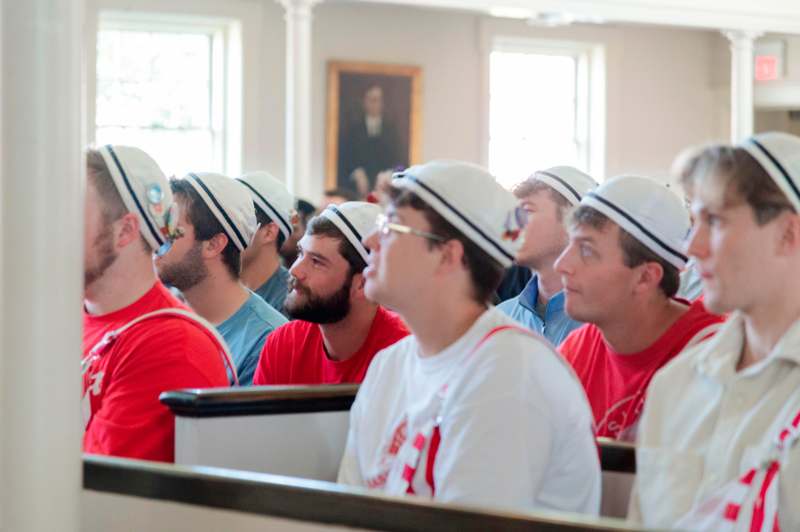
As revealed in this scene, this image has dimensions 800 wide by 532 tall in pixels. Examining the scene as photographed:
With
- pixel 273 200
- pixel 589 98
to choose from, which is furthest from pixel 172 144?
pixel 273 200

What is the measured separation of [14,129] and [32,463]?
66cm

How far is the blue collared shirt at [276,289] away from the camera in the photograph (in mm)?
5824

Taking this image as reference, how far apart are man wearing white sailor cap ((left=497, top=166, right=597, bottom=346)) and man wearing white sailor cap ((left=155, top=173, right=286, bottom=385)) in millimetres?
905

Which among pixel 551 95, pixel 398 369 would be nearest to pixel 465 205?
pixel 398 369

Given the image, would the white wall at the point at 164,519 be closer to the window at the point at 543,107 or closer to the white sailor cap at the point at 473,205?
the white sailor cap at the point at 473,205

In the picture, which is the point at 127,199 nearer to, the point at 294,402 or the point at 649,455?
the point at 294,402

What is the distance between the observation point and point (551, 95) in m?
14.9

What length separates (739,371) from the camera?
2.70 metres

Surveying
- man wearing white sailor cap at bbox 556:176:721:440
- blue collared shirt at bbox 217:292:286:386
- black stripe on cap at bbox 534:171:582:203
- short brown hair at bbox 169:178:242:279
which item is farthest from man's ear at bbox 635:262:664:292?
short brown hair at bbox 169:178:242:279

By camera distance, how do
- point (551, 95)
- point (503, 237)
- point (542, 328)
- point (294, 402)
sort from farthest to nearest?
1. point (551, 95)
2. point (542, 328)
3. point (294, 402)
4. point (503, 237)

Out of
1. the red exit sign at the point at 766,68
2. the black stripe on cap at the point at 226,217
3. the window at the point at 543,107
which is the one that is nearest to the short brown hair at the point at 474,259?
the black stripe on cap at the point at 226,217

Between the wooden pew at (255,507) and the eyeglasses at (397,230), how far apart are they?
655mm

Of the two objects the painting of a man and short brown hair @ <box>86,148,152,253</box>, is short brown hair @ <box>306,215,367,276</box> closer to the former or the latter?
short brown hair @ <box>86,148,152,253</box>

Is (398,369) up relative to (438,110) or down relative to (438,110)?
down
